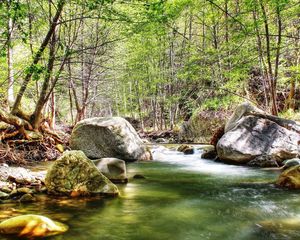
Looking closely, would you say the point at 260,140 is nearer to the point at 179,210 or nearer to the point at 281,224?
the point at 179,210

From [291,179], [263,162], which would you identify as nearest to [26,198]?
[291,179]

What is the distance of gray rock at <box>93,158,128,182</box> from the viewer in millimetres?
7582

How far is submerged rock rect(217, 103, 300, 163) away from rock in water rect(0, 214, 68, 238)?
291 inches

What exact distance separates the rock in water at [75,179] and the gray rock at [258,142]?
540cm

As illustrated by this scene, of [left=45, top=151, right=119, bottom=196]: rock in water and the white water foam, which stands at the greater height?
[left=45, top=151, right=119, bottom=196]: rock in water

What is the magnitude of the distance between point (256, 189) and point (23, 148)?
7.28 meters

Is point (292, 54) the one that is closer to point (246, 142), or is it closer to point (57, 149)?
point (246, 142)

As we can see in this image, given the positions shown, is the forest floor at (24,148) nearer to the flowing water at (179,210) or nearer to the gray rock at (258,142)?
the flowing water at (179,210)

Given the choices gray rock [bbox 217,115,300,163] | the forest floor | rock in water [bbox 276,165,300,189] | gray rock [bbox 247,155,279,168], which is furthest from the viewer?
gray rock [bbox 217,115,300,163]

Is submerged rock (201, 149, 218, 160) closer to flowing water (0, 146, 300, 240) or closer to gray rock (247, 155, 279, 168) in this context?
gray rock (247, 155, 279, 168)

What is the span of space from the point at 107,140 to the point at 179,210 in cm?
700

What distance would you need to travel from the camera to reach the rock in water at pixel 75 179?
6.03m

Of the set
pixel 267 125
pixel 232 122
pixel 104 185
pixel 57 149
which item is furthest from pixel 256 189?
pixel 57 149

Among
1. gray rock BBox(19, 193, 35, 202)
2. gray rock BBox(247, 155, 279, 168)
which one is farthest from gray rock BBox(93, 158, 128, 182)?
gray rock BBox(247, 155, 279, 168)
